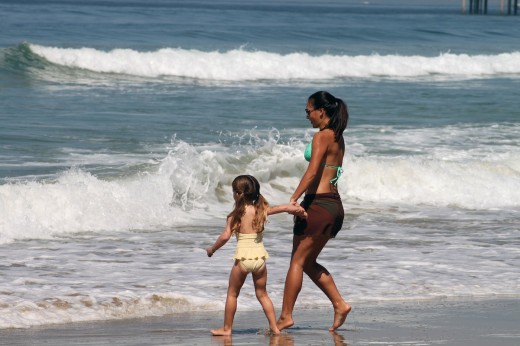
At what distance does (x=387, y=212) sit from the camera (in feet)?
45.8

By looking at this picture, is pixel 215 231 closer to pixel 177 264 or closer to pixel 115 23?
pixel 177 264

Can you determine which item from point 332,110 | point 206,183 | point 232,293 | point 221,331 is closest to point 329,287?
point 232,293

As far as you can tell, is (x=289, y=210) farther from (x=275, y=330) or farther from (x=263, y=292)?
(x=275, y=330)

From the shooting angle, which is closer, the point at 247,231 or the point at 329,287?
the point at 247,231

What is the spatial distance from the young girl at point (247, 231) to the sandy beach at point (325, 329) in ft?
1.12

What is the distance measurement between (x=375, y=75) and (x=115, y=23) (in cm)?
2514

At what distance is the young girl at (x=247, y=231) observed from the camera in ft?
22.7

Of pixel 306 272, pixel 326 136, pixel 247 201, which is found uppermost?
pixel 326 136

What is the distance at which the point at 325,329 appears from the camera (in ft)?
24.7

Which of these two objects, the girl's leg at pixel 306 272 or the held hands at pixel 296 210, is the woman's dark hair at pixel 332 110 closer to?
the held hands at pixel 296 210

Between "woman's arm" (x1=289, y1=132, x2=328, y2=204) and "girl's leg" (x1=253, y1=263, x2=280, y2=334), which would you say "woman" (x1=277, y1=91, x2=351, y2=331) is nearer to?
"woman's arm" (x1=289, y1=132, x2=328, y2=204)

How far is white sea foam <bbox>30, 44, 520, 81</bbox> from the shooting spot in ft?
110

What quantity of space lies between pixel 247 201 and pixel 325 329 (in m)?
1.15

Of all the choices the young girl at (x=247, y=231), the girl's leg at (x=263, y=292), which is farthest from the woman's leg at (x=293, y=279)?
the young girl at (x=247, y=231)
